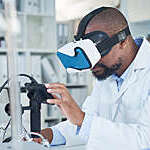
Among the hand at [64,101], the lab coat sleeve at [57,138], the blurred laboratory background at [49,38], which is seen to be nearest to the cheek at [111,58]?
the hand at [64,101]

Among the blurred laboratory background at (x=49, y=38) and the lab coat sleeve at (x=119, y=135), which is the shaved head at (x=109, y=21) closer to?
the lab coat sleeve at (x=119, y=135)

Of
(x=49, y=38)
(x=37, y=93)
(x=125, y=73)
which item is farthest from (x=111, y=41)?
(x=49, y=38)

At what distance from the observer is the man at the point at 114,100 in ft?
3.51

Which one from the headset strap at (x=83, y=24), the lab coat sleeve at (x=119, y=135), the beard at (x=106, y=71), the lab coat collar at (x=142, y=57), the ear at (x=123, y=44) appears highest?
the headset strap at (x=83, y=24)

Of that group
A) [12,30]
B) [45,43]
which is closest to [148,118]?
[12,30]

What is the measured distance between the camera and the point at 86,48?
1117 mm

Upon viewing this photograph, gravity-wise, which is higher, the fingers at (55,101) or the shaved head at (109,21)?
the shaved head at (109,21)

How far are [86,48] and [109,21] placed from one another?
228 mm

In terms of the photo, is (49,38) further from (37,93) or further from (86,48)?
(37,93)

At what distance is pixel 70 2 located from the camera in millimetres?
3871

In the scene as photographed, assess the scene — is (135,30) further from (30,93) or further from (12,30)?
(12,30)

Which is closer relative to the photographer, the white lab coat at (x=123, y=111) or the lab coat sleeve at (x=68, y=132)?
the white lab coat at (x=123, y=111)

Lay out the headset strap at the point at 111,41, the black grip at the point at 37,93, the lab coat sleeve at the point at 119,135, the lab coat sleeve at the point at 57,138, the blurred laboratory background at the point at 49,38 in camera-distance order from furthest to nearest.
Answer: the blurred laboratory background at the point at 49,38 → the lab coat sleeve at the point at 57,138 → the headset strap at the point at 111,41 → the lab coat sleeve at the point at 119,135 → the black grip at the point at 37,93

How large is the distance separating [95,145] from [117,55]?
422 millimetres
